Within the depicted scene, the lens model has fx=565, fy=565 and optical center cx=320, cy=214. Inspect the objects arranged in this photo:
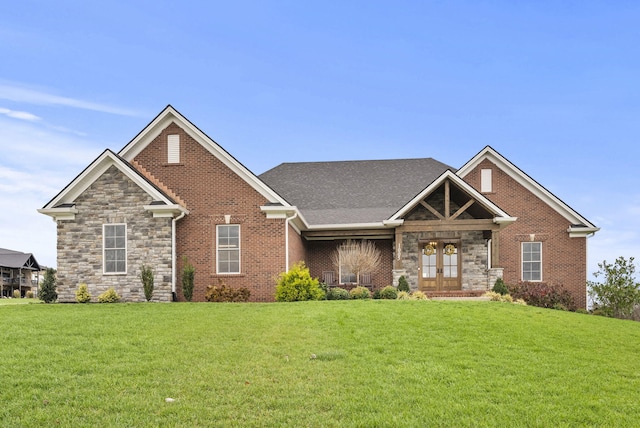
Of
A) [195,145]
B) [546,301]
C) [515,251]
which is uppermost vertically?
[195,145]

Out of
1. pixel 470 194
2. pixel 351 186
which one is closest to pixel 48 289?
pixel 351 186

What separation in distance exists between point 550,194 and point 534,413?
2007 cm

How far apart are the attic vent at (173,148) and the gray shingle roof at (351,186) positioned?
6352mm

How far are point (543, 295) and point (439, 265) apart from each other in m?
4.46

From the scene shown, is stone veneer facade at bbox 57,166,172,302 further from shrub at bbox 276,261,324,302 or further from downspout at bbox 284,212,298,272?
downspout at bbox 284,212,298,272

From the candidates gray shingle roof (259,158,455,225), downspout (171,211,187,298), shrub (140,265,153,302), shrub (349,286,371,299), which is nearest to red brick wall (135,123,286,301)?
downspout (171,211,187,298)

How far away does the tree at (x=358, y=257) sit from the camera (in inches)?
907

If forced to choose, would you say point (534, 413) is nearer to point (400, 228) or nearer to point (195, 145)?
point (400, 228)

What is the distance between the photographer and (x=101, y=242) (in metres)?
20.6

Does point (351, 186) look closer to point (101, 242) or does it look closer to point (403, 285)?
point (403, 285)

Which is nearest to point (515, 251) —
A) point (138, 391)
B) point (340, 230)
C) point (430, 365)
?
point (340, 230)

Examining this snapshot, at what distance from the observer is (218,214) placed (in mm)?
21359

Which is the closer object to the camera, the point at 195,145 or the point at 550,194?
the point at 195,145

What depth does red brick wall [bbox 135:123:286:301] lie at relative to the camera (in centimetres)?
2092
